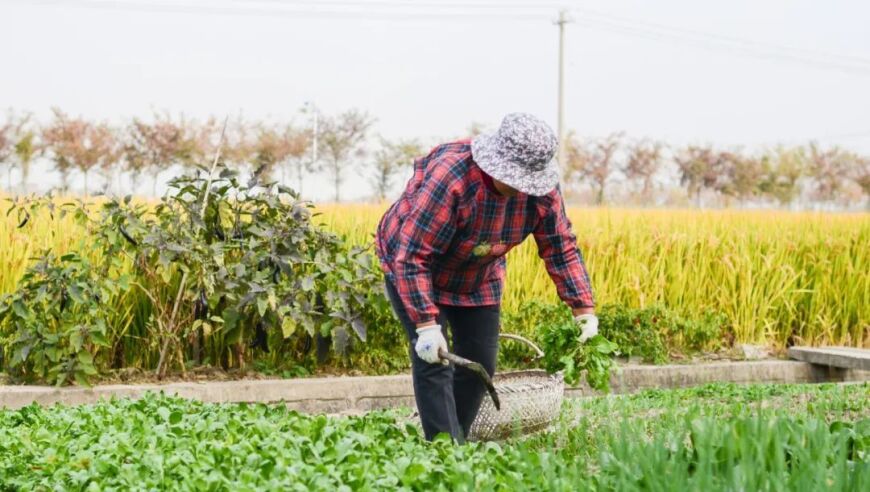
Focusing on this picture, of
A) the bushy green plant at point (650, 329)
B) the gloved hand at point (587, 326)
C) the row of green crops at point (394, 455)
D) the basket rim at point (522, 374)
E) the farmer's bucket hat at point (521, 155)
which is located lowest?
the bushy green plant at point (650, 329)

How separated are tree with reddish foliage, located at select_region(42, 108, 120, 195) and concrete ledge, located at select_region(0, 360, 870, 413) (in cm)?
3327

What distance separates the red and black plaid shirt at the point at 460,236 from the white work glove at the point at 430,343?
1.9 inches

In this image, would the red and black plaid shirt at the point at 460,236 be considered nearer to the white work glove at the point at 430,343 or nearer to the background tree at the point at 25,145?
the white work glove at the point at 430,343

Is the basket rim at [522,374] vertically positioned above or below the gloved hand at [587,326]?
below

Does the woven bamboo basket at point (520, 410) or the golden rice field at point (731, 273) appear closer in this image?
the woven bamboo basket at point (520, 410)

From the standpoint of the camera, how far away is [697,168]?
48.3 meters

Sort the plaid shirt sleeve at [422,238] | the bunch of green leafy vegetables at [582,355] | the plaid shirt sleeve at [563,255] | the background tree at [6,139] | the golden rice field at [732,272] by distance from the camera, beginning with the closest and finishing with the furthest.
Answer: the plaid shirt sleeve at [422,238] < the plaid shirt sleeve at [563,255] < the bunch of green leafy vegetables at [582,355] < the golden rice field at [732,272] < the background tree at [6,139]

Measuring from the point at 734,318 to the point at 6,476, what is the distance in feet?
20.5

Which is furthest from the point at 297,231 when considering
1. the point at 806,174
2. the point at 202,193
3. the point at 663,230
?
the point at 806,174

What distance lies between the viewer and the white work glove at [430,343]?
396 cm

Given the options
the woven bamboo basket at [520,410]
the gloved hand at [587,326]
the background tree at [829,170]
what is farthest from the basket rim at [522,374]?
the background tree at [829,170]

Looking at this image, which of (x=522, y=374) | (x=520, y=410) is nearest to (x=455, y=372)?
(x=520, y=410)

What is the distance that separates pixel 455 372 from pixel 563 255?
703 mm

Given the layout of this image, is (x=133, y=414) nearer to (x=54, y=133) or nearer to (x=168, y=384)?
(x=168, y=384)
